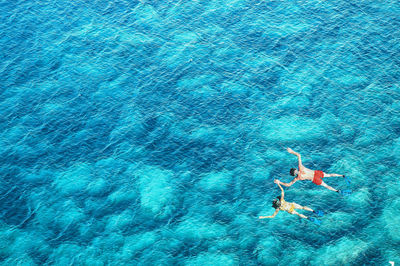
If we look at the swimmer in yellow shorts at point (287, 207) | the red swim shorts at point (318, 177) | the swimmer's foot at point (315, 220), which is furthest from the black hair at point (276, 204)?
the red swim shorts at point (318, 177)

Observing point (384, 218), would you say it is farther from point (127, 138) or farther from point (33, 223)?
point (33, 223)

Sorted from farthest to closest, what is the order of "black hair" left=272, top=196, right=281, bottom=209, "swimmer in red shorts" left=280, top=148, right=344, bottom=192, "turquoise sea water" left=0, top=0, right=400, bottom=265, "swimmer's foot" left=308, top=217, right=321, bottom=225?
"swimmer in red shorts" left=280, top=148, right=344, bottom=192
"turquoise sea water" left=0, top=0, right=400, bottom=265
"swimmer's foot" left=308, top=217, right=321, bottom=225
"black hair" left=272, top=196, right=281, bottom=209

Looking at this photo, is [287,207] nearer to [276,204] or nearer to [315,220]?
[276,204]

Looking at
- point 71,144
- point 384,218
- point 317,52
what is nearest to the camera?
point 384,218

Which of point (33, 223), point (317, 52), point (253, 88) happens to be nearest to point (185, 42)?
point (253, 88)

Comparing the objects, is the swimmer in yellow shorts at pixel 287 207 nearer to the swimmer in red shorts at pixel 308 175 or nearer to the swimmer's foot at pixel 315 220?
the swimmer's foot at pixel 315 220

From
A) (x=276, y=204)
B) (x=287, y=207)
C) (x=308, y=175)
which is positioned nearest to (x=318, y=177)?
(x=308, y=175)

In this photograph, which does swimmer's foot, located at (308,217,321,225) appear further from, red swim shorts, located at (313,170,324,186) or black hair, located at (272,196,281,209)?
red swim shorts, located at (313,170,324,186)

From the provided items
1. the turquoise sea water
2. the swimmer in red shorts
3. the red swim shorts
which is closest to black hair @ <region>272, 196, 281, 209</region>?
the turquoise sea water
